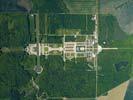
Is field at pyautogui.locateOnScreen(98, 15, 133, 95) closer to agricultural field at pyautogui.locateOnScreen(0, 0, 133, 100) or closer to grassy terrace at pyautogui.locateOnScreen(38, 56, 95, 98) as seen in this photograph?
agricultural field at pyautogui.locateOnScreen(0, 0, 133, 100)

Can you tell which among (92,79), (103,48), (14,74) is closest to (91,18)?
(103,48)

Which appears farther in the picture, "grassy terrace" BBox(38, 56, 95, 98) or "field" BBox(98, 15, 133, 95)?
"field" BBox(98, 15, 133, 95)

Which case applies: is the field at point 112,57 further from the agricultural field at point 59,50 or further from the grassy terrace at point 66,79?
the grassy terrace at point 66,79

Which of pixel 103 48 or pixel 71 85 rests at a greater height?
pixel 103 48

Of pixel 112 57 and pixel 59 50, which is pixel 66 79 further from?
pixel 112 57

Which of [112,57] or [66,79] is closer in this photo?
[66,79]

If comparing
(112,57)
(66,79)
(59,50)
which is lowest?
(66,79)

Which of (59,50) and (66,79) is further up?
(59,50)

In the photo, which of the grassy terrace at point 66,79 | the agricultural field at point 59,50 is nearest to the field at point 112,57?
the agricultural field at point 59,50

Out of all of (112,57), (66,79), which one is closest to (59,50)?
(66,79)

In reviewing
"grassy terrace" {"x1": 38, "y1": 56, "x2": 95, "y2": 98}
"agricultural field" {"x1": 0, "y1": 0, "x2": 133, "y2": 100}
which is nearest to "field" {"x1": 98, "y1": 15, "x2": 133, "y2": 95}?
"agricultural field" {"x1": 0, "y1": 0, "x2": 133, "y2": 100}

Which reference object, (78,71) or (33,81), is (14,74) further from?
(78,71)
